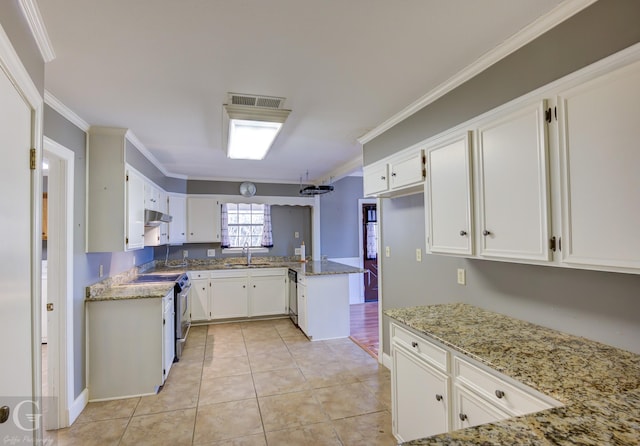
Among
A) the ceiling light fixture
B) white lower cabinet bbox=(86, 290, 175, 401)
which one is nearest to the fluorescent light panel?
the ceiling light fixture

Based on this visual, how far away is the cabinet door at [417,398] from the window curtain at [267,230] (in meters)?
4.05

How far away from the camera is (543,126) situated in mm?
1506

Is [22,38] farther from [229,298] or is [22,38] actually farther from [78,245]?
[229,298]

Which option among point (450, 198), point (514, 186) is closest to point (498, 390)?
point (514, 186)

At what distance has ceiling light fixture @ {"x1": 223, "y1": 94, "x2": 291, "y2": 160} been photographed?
2500 mm

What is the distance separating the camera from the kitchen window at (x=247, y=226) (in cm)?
581

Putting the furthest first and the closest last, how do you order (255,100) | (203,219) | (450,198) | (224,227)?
(224,227) → (203,219) → (255,100) → (450,198)

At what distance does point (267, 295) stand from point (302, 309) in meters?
0.95

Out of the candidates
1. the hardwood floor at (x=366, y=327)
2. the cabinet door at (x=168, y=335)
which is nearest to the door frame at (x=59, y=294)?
the cabinet door at (x=168, y=335)

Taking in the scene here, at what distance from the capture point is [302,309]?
Result: 4527 mm

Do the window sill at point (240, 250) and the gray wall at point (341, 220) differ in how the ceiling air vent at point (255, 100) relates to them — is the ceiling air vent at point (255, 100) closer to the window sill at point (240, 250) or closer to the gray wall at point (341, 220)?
the window sill at point (240, 250)

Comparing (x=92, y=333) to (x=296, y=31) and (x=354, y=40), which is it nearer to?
(x=296, y=31)

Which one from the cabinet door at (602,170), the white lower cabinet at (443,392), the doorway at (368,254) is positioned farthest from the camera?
the doorway at (368,254)

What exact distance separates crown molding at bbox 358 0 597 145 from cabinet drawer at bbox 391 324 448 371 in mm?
1684
